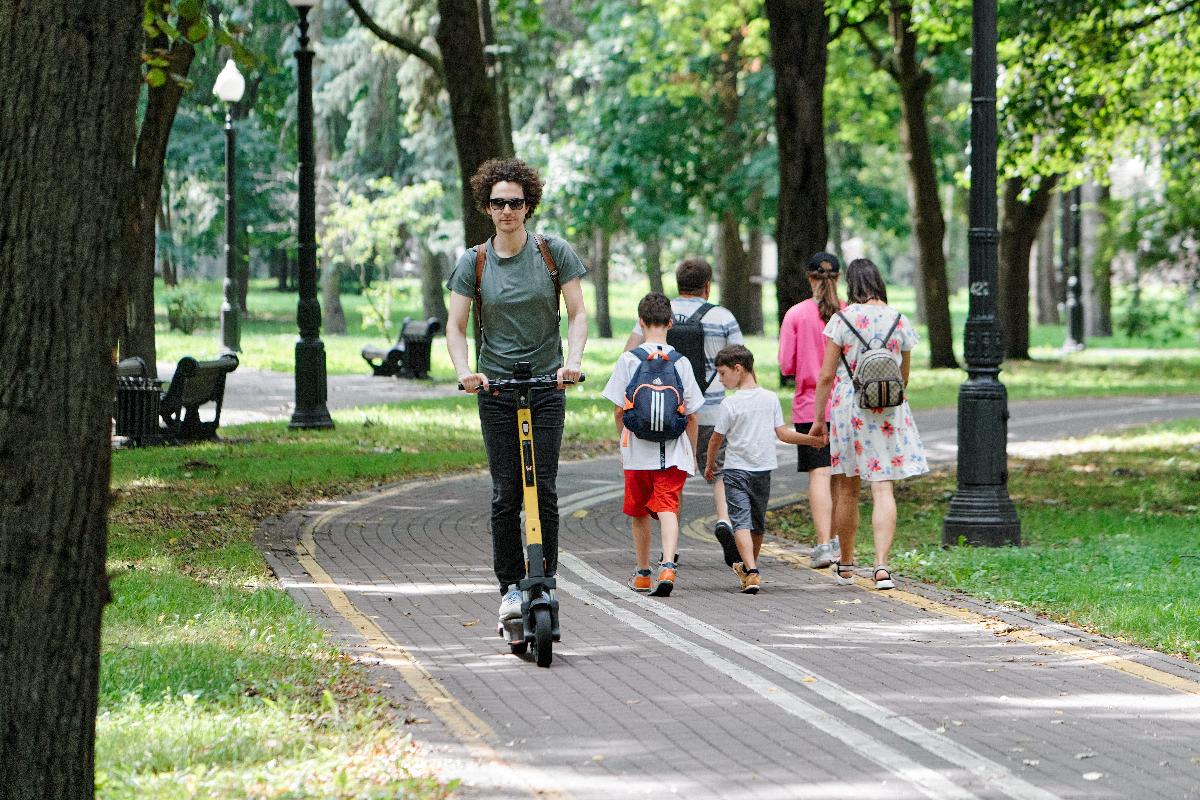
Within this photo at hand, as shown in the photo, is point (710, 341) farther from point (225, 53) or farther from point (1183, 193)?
point (225, 53)

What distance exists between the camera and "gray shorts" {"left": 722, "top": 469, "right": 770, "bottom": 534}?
32.5ft

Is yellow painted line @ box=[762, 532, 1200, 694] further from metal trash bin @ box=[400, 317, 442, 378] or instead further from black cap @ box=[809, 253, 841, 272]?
metal trash bin @ box=[400, 317, 442, 378]

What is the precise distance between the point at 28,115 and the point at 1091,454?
1559cm

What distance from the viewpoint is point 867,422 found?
10094 mm

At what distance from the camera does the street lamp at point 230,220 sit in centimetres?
2867

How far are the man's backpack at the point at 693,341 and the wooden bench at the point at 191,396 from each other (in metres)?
8.43

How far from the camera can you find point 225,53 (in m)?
41.0

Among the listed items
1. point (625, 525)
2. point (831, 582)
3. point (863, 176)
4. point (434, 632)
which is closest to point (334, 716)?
point (434, 632)

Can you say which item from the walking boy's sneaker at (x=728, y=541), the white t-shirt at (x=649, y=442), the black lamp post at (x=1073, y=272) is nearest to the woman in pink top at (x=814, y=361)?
the walking boy's sneaker at (x=728, y=541)

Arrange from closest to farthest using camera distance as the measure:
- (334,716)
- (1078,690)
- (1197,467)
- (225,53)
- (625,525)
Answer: (334,716) < (1078,690) < (625,525) < (1197,467) < (225,53)

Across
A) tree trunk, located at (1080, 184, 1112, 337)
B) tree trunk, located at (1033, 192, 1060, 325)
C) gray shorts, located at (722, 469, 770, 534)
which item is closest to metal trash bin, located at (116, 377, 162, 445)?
gray shorts, located at (722, 469, 770, 534)

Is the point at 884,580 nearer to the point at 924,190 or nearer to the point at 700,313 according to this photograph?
the point at 700,313

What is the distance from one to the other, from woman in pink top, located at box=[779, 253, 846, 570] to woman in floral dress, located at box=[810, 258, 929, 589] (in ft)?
1.26

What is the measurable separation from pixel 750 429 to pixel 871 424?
2.31 ft
